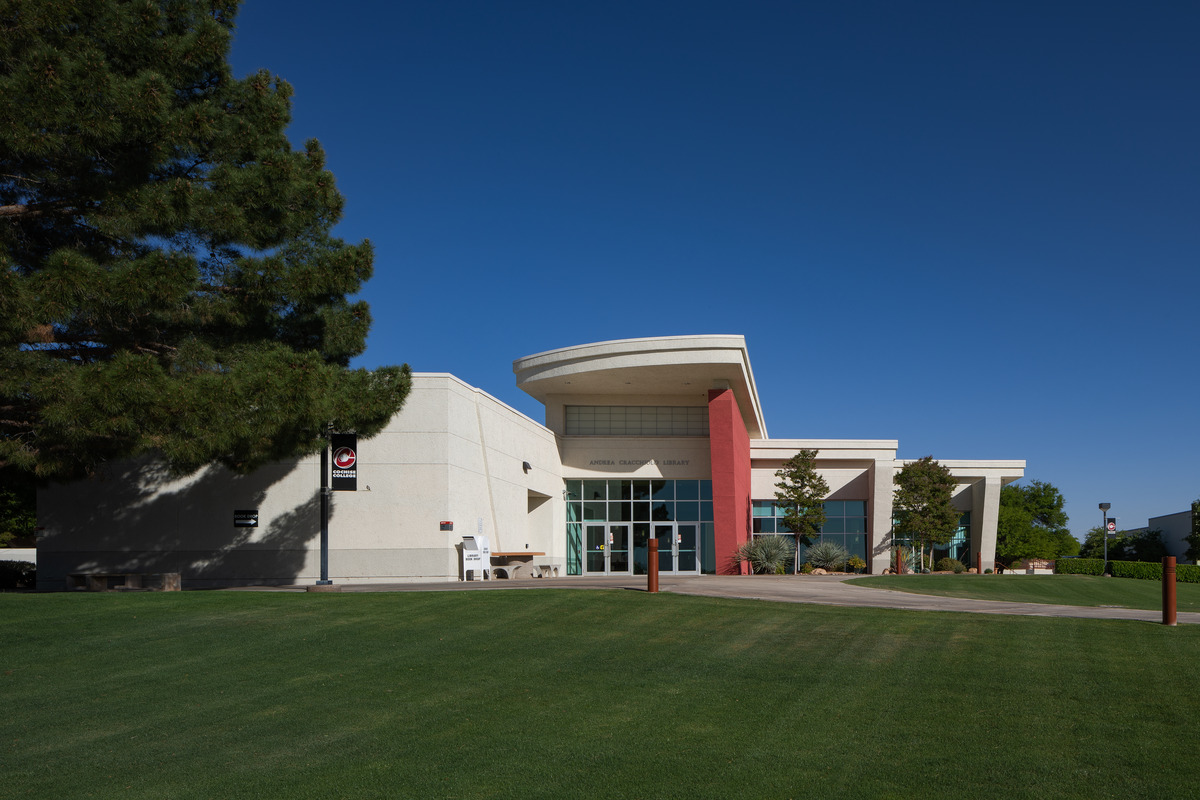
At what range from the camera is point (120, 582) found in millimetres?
22172

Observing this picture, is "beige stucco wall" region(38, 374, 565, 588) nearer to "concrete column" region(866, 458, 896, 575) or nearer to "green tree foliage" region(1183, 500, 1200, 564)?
"concrete column" region(866, 458, 896, 575)

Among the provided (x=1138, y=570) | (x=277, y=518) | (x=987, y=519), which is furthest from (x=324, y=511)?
(x=1138, y=570)

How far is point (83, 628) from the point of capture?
12.6 meters

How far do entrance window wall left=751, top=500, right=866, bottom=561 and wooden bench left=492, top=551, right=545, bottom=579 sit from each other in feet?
45.1

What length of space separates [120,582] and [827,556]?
25602 mm

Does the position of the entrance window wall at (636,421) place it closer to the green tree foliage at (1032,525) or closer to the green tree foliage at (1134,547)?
the green tree foliage at (1032,525)

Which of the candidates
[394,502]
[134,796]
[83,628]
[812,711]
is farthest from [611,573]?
[134,796]

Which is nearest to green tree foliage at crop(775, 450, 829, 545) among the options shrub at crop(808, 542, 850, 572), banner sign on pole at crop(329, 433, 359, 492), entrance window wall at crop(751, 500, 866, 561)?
shrub at crop(808, 542, 850, 572)

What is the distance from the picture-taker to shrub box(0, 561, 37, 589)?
26.5 m

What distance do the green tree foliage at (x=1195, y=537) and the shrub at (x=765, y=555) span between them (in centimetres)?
3211

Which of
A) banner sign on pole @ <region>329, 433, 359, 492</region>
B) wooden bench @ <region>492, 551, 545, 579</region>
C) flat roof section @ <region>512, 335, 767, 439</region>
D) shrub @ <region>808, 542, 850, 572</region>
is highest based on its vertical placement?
flat roof section @ <region>512, 335, 767, 439</region>

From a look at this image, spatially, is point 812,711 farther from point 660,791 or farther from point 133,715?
point 133,715

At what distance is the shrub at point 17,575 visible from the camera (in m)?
26.5

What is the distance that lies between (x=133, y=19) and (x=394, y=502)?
14150 millimetres
